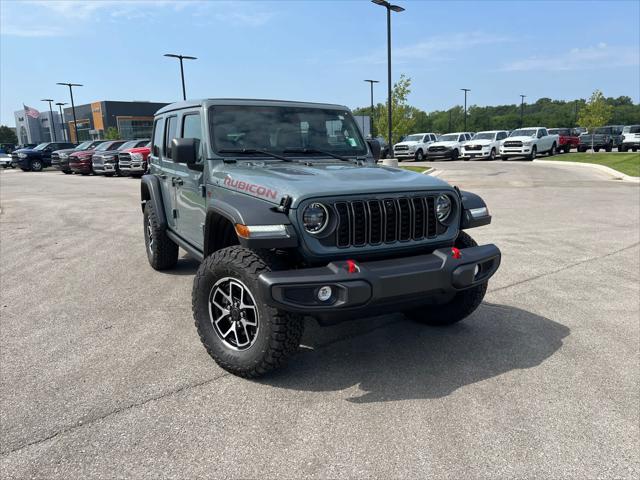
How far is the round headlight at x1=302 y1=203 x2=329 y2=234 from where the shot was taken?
322 cm

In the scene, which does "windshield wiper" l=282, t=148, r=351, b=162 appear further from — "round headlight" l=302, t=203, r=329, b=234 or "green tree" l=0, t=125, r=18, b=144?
"green tree" l=0, t=125, r=18, b=144

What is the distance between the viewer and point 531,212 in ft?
36.9

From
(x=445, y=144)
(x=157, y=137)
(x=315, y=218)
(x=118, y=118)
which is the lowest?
(x=445, y=144)

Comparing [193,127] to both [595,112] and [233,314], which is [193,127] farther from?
[595,112]

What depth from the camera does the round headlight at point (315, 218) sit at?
322 centimetres

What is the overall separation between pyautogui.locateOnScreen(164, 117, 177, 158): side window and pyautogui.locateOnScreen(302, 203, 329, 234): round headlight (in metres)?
2.58

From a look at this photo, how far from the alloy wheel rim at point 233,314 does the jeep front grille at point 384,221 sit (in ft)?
2.48

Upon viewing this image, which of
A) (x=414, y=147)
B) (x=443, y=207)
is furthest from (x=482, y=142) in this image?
(x=443, y=207)

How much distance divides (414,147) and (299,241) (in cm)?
3162

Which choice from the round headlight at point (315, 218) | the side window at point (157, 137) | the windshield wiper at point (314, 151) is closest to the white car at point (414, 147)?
the side window at point (157, 137)

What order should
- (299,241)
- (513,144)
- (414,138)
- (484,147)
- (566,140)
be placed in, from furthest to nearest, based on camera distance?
(566,140) → (414,138) → (484,147) → (513,144) → (299,241)

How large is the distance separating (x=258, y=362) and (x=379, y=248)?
110 centimetres

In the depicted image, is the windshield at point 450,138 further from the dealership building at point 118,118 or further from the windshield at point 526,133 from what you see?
the dealership building at point 118,118

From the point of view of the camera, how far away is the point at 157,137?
19.9 ft
